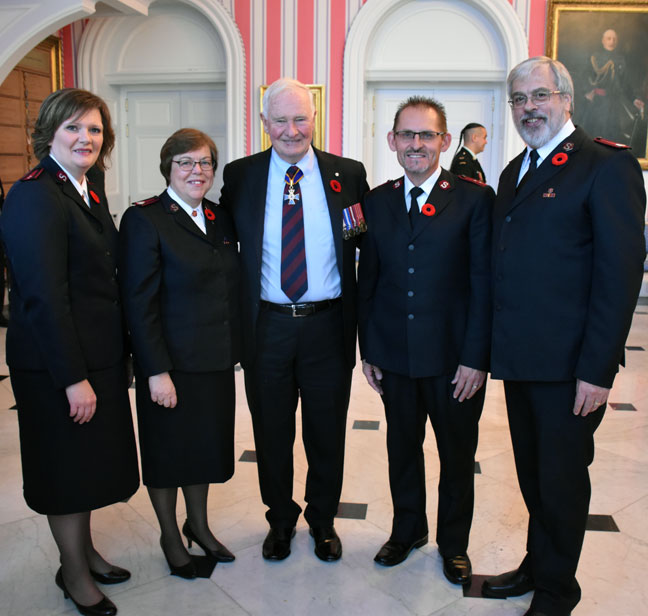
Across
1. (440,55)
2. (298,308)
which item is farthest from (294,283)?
(440,55)

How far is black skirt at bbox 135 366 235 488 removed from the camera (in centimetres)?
241

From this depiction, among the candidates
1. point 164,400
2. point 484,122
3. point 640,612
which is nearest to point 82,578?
point 164,400

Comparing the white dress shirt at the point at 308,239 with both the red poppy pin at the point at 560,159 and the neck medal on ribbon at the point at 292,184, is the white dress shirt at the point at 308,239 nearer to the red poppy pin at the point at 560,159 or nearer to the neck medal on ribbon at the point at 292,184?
the neck medal on ribbon at the point at 292,184

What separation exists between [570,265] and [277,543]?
1505mm

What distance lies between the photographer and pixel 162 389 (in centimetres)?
232

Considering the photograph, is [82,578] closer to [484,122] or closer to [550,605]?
[550,605]

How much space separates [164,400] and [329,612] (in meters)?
0.89

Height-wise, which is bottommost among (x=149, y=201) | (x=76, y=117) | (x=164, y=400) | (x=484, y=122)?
(x=164, y=400)

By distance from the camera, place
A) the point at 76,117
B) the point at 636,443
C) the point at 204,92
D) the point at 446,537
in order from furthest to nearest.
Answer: the point at 204,92 → the point at 636,443 → the point at 446,537 → the point at 76,117

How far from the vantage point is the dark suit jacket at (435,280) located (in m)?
2.27

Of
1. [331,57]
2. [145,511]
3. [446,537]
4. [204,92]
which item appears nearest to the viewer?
[446,537]

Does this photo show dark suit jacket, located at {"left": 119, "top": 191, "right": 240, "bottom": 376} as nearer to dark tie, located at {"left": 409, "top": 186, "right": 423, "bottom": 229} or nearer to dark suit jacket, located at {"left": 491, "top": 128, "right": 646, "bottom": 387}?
dark tie, located at {"left": 409, "top": 186, "right": 423, "bottom": 229}

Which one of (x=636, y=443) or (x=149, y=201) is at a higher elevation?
(x=149, y=201)

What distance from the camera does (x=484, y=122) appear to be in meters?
8.36
